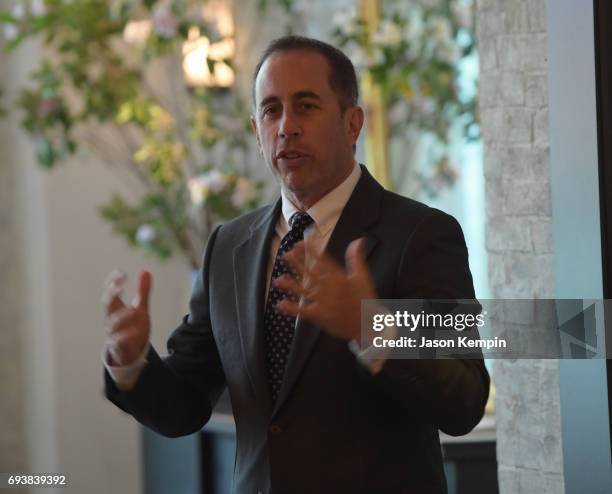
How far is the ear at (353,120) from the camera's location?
76.2 inches

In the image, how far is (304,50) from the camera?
1.89m

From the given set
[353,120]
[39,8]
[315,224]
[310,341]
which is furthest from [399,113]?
[310,341]

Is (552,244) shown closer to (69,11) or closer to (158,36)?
(158,36)

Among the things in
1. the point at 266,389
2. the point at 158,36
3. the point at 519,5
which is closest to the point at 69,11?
the point at 158,36

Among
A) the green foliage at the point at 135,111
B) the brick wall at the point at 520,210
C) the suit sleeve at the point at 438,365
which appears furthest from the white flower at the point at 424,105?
the suit sleeve at the point at 438,365

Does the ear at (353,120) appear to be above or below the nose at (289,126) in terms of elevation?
above

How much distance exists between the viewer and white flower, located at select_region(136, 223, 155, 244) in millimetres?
4113

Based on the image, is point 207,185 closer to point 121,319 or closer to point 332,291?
point 121,319

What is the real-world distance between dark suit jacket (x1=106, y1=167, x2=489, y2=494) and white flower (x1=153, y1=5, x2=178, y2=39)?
83.1 inches

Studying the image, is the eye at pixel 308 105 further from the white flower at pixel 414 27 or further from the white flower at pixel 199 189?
the white flower at pixel 414 27

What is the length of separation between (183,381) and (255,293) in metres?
0.22

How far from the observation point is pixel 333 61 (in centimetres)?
190

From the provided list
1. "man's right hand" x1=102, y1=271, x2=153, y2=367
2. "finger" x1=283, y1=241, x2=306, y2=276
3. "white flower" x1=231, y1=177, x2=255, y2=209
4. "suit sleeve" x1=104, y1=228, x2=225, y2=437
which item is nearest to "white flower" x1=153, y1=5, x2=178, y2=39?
"white flower" x1=231, y1=177, x2=255, y2=209

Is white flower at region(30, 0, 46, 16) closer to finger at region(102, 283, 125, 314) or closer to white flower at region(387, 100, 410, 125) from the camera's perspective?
white flower at region(387, 100, 410, 125)
